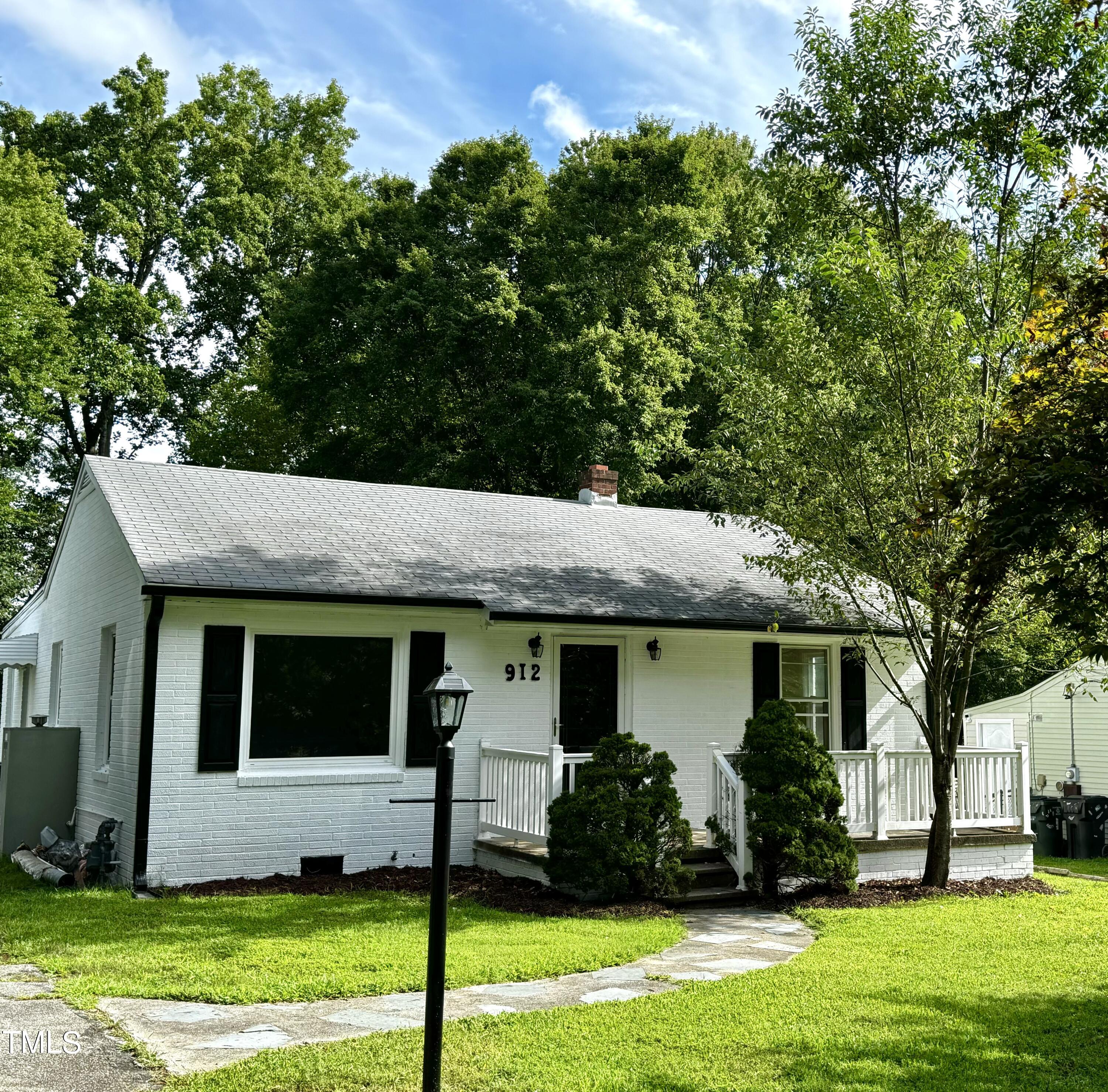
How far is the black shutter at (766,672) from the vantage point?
525 inches

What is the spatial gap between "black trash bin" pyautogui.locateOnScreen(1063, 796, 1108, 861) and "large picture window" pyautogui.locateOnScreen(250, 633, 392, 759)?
35.0ft

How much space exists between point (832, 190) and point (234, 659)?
310 inches

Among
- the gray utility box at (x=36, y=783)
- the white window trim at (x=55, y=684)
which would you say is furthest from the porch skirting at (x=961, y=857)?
the white window trim at (x=55, y=684)

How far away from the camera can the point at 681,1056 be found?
5305 millimetres

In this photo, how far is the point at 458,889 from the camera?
403 inches

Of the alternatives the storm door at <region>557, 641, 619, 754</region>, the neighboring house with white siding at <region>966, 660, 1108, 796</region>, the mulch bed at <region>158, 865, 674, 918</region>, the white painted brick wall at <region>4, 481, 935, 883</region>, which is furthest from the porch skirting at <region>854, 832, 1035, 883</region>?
the neighboring house with white siding at <region>966, 660, 1108, 796</region>

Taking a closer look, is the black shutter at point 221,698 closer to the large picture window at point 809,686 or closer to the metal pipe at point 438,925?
the metal pipe at point 438,925

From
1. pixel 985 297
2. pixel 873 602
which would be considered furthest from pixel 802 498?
pixel 873 602

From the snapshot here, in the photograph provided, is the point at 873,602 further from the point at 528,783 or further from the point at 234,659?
the point at 234,659

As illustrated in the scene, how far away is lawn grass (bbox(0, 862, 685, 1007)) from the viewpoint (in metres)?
6.54

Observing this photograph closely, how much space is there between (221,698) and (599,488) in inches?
329

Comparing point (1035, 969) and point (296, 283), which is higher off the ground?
point (296, 283)

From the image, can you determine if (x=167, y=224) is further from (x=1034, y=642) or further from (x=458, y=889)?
(x=1034, y=642)

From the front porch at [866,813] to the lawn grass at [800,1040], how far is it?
9.30ft
